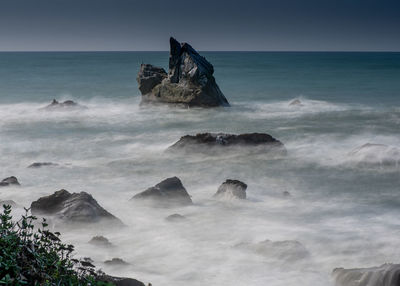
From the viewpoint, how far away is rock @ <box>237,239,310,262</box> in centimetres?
1012

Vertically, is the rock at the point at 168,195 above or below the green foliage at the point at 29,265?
below

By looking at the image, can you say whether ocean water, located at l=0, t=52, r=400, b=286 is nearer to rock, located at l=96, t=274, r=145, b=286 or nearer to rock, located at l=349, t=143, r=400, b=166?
rock, located at l=349, t=143, r=400, b=166

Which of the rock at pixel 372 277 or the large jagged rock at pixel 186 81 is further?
the large jagged rock at pixel 186 81

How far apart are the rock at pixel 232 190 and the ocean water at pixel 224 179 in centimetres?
33

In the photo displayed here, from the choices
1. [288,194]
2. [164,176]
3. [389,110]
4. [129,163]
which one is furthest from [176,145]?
[389,110]

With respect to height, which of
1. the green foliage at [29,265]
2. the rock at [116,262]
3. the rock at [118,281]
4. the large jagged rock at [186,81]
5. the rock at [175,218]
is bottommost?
the rock at [116,262]

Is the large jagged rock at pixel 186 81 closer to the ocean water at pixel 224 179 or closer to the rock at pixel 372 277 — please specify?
the ocean water at pixel 224 179

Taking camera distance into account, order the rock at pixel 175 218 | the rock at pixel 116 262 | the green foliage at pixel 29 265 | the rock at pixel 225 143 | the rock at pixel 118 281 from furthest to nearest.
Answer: the rock at pixel 225 143 < the rock at pixel 175 218 < the rock at pixel 116 262 < the rock at pixel 118 281 < the green foliage at pixel 29 265

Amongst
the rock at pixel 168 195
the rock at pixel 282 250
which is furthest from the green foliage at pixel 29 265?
the rock at pixel 168 195

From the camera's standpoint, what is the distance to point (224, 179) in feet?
55.8

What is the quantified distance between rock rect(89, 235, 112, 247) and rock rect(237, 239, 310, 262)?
303 cm

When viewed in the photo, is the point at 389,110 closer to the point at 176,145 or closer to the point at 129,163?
the point at 176,145

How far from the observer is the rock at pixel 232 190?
46.2 ft

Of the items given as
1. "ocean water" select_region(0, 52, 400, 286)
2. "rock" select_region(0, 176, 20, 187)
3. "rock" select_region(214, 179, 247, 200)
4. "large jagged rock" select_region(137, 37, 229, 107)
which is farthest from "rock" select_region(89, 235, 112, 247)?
"large jagged rock" select_region(137, 37, 229, 107)
